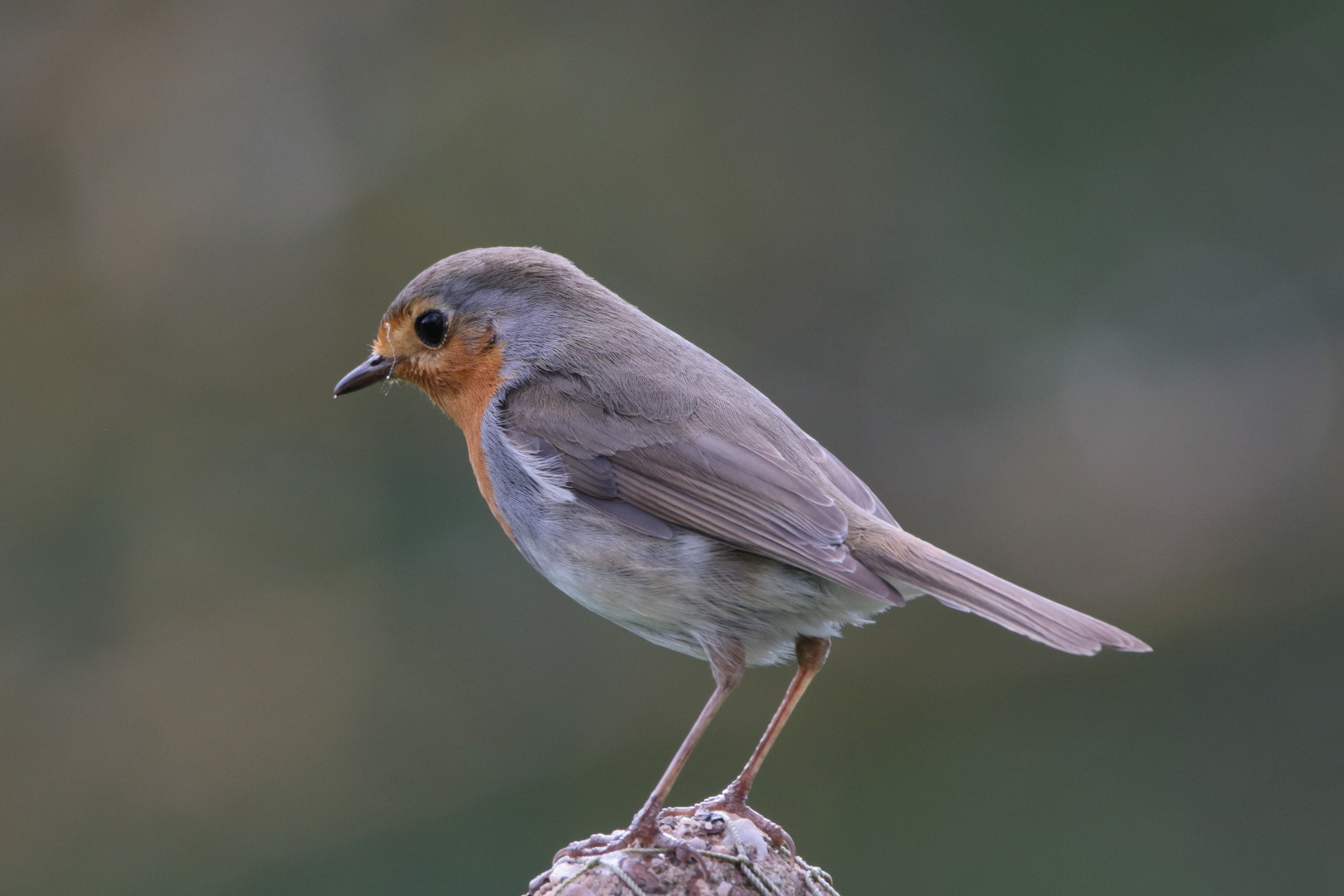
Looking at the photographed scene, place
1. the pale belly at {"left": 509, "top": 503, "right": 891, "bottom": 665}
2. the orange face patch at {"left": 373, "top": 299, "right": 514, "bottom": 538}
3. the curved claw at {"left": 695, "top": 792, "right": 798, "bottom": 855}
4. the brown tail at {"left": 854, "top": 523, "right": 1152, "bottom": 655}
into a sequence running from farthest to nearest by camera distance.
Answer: the orange face patch at {"left": 373, "top": 299, "right": 514, "bottom": 538}
the pale belly at {"left": 509, "top": 503, "right": 891, "bottom": 665}
the curved claw at {"left": 695, "top": 792, "right": 798, "bottom": 855}
the brown tail at {"left": 854, "top": 523, "right": 1152, "bottom": 655}

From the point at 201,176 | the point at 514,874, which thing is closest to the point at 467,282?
the point at 514,874

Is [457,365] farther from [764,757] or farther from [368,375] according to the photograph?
[764,757]

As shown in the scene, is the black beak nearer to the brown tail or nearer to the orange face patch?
the orange face patch

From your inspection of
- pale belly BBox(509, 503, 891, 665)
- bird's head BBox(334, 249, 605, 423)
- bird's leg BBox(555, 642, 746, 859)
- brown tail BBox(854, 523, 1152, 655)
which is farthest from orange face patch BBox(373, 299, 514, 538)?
brown tail BBox(854, 523, 1152, 655)

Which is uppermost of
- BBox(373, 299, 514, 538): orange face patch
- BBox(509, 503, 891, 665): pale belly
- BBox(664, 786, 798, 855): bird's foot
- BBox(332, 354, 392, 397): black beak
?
BBox(373, 299, 514, 538): orange face patch

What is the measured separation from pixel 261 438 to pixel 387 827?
2.13 meters

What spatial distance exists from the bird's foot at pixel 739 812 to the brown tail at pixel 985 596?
630mm

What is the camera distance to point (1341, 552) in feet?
22.8

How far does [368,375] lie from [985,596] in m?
1.85

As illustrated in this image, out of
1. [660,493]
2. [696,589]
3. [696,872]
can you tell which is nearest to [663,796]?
[696,872]

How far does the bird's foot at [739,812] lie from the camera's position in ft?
9.53

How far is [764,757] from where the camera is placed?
305cm

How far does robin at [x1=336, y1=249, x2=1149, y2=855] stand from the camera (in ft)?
9.68

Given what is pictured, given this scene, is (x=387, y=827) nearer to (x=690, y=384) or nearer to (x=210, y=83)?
(x=690, y=384)
